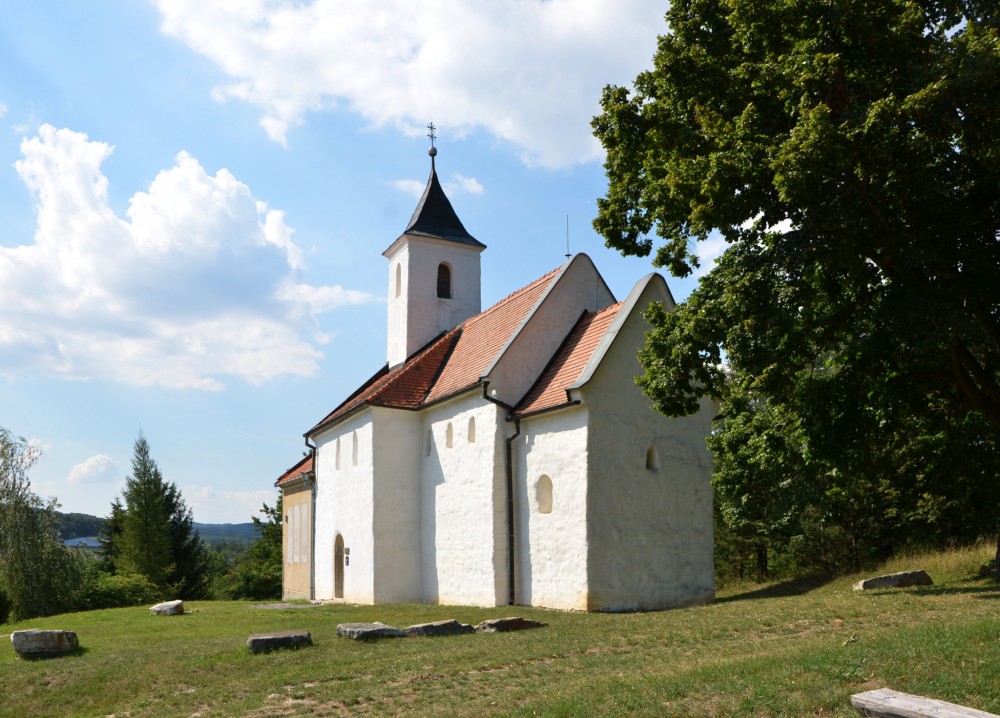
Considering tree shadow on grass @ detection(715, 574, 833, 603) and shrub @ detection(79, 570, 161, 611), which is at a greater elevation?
tree shadow on grass @ detection(715, 574, 833, 603)

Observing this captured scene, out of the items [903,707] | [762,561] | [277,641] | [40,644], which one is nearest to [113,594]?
[40,644]

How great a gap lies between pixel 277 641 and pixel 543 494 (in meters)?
8.58

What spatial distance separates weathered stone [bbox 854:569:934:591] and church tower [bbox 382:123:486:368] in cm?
1812

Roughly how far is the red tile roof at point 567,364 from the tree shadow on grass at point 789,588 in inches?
252

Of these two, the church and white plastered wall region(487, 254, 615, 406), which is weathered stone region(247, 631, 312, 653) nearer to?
the church

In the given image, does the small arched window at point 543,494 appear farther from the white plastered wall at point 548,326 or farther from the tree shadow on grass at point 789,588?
the tree shadow on grass at point 789,588

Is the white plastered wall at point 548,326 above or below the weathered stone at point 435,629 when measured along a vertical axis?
above

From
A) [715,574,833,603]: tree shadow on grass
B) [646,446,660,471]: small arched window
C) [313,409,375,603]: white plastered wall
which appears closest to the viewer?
[646,446,660,471]: small arched window

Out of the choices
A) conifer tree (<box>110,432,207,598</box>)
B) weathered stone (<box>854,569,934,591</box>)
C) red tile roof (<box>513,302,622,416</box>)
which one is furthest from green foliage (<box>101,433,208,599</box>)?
weathered stone (<box>854,569,934,591</box>)

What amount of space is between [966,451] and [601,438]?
7322mm

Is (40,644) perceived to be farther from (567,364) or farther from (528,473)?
(567,364)

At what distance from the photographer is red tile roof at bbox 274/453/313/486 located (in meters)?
33.6

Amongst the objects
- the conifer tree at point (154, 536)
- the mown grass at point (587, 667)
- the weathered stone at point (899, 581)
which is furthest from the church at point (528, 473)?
the conifer tree at point (154, 536)

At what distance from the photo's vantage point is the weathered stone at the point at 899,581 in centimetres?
1712
